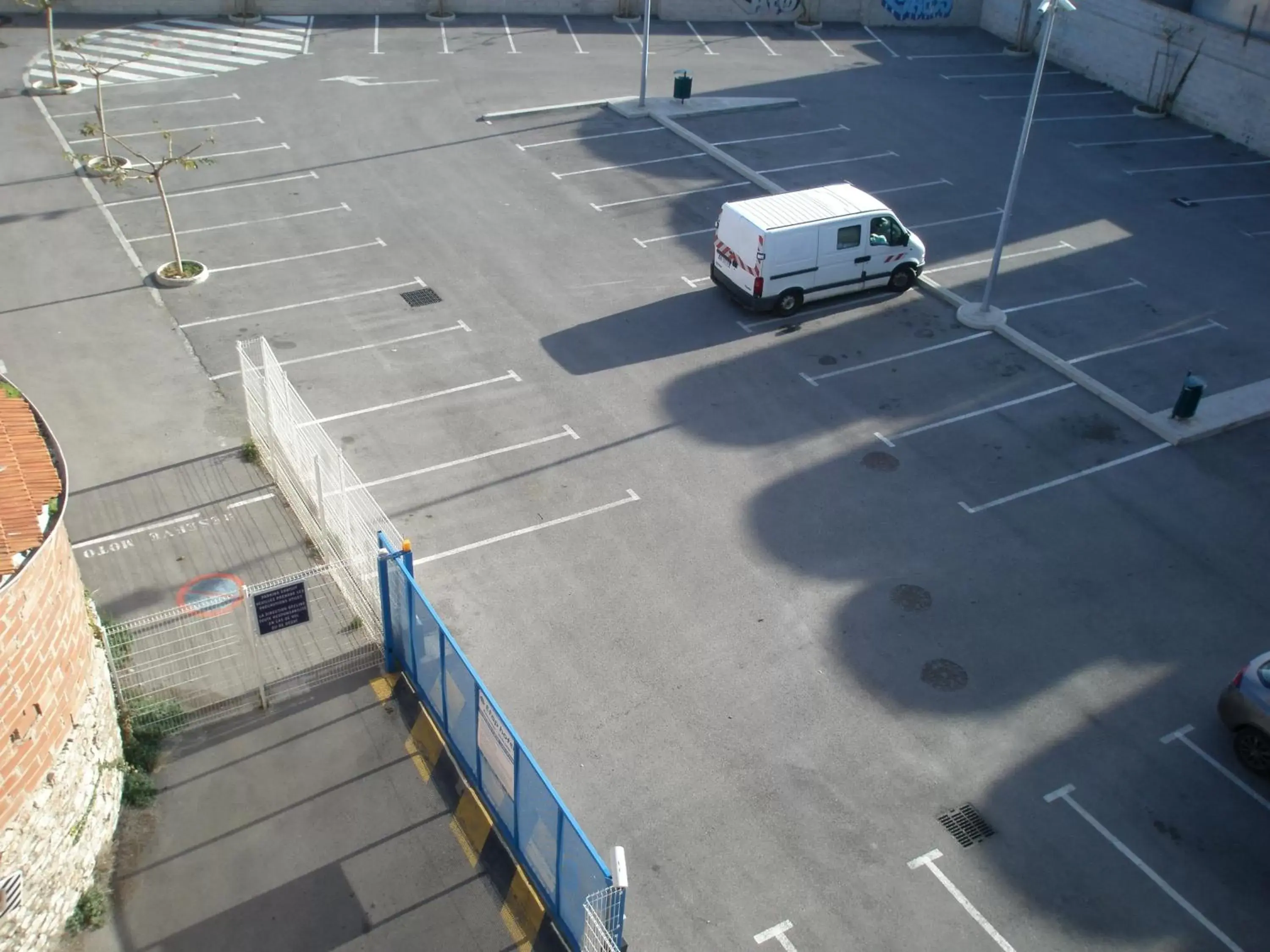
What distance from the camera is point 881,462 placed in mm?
17047

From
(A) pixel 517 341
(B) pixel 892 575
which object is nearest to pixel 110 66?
(A) pixel 517 341

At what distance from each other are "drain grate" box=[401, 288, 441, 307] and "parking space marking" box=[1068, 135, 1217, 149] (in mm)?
18575

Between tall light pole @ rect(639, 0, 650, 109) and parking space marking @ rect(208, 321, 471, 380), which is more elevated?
tall light pole @ rect(639, 0, 650, 109)

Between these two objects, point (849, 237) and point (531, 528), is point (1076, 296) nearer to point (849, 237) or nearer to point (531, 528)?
point (849, 237)

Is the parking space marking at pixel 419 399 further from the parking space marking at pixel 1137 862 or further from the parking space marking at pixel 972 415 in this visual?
the parking space marking at pixel 1137 862

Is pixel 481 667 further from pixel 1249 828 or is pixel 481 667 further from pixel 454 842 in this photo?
pixel 1249 828

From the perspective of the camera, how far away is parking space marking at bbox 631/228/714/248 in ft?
76.7

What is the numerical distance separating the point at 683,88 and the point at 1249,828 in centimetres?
2387

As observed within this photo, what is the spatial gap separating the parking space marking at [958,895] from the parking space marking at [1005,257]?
14.1 metres

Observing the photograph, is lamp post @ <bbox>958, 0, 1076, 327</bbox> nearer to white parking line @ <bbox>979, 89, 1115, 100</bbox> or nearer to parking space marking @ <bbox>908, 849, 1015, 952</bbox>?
parking space marking @ <bbox>908, 849, 1015, 952</bbox>

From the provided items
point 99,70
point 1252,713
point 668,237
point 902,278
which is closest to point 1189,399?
point 902,278

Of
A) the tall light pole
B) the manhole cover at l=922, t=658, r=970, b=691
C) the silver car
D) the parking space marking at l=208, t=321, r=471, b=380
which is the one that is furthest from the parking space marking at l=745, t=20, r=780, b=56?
the silver car

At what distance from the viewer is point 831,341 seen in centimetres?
2017

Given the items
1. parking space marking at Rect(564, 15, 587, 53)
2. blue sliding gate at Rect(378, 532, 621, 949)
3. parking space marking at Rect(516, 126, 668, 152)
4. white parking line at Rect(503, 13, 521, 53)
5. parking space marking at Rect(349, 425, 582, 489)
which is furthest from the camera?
parking space marking at Rect(564, 15, 587, 53)
